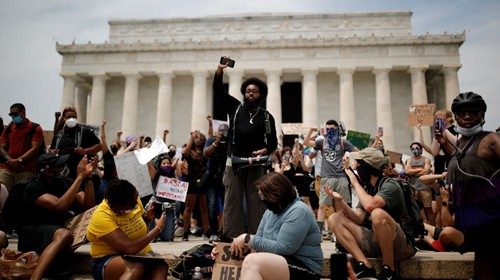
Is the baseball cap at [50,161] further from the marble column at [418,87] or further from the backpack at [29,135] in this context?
the marble column at [418,87]

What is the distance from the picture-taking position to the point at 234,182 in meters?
5.20

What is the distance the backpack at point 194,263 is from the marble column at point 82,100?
1490 inches

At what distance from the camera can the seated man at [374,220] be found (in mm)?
4340

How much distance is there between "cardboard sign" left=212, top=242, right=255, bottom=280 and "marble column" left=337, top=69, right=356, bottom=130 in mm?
30869

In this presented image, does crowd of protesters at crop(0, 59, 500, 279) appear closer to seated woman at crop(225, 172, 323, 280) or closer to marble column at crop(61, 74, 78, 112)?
seated woman at crop(225, 172, 323, 280)

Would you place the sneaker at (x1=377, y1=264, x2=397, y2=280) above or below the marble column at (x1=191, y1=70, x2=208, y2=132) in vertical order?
below

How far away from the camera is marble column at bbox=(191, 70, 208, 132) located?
34.2 metres

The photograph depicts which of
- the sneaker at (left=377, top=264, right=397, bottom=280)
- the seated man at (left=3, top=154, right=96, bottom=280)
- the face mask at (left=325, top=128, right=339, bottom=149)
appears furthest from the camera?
the face mask at (left=325, top=128, right=339, bottom=149)

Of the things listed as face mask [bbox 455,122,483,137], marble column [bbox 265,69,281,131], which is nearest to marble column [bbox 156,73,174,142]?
marble column [bbox 265,69,281,131]

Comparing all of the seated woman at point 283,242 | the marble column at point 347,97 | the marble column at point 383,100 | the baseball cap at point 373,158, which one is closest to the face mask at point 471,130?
the baseball cap at point 373,158

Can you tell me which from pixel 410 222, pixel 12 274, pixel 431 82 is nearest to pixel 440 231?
pixel 410 222

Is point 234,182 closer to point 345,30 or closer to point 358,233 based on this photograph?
point 358,233

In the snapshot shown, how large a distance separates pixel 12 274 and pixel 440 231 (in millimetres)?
5643

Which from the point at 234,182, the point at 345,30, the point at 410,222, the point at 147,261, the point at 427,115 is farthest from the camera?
the point at 345,30
